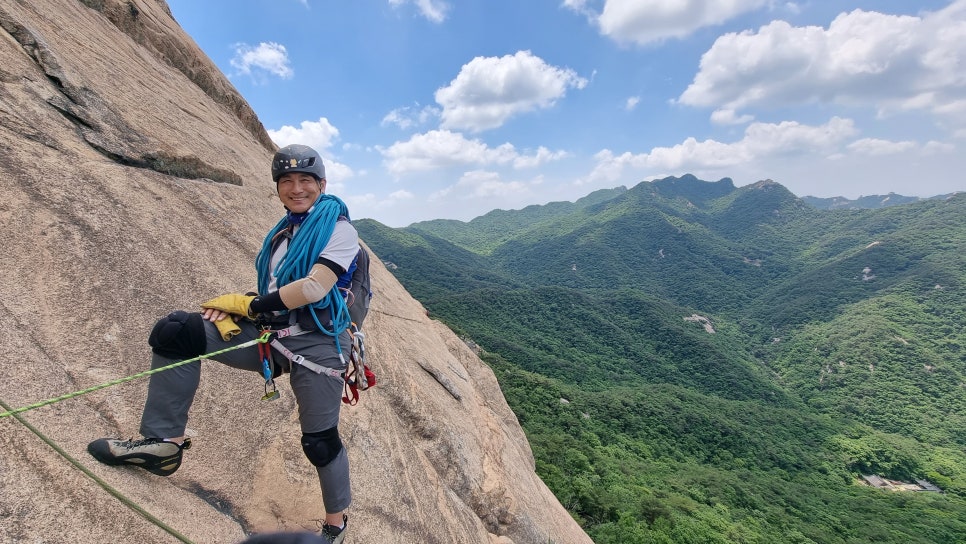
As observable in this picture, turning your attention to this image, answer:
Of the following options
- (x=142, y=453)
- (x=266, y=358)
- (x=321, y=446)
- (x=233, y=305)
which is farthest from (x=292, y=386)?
(x=142, y=453)

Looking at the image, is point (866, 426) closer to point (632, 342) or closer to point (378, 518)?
point (632, 342)

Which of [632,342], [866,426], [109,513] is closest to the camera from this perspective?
[109,513]

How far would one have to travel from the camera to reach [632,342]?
383 feet

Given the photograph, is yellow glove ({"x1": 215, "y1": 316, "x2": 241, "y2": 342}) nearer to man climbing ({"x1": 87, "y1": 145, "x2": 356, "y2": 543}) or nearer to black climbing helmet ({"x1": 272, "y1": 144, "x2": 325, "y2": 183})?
man climbing ({"x1": 87, "y1": 145, "x2": 356, "y2": 543})

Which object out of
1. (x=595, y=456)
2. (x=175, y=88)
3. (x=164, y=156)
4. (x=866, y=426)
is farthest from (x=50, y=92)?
(x=866, y=426)

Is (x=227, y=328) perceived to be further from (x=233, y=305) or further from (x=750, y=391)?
(x=750, y=391)

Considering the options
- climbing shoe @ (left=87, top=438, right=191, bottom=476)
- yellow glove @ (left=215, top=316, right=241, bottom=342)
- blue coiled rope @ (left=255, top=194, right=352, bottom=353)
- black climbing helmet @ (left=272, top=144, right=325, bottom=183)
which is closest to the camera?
climbing shoe @ (left=87, top=438, right=191, bottom=476)

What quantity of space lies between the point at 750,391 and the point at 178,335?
115 m

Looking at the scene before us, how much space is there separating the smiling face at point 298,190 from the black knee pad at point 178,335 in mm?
1047

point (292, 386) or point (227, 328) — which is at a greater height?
point (227, 328)

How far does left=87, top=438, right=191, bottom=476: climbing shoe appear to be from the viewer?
2.90 meters

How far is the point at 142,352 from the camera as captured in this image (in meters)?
4.01

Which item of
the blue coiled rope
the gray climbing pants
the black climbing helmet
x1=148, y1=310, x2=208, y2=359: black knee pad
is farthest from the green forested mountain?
the black climbing helmet

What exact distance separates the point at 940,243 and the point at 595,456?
634ft
